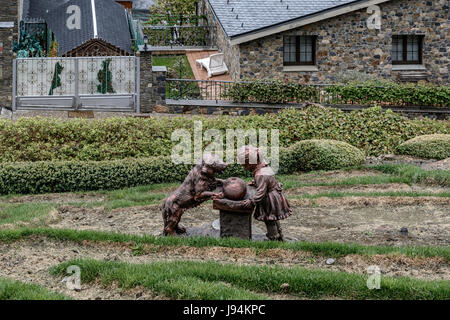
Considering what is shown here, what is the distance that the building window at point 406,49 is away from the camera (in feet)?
84.8

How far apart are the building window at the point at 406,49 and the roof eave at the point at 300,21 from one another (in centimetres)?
194

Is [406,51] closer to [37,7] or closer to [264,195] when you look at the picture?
[37,7]

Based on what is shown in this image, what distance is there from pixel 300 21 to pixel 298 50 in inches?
54.2

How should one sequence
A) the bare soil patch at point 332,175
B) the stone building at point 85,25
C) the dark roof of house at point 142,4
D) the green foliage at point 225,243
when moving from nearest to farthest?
the green foliage at point 225,243, the bare soil patch at point 332,175, the stone building at point 85,25, the dark roof of house at point 142,4

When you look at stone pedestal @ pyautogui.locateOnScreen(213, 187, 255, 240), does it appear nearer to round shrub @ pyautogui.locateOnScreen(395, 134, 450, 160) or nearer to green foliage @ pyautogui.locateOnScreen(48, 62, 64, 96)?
round shrub @ pyautogui.locateOnScreen(395, 134, 450, 160)

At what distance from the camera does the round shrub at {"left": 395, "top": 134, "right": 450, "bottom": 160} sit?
680 inches

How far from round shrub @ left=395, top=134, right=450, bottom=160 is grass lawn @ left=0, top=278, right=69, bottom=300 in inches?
471

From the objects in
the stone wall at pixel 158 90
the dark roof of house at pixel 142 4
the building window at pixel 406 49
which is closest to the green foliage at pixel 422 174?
the stone wall at pixel 158 90

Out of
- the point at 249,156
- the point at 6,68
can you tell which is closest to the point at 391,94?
the point at 6,68

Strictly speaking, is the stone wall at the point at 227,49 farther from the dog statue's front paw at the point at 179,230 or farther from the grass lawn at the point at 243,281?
the grass lawn at the point at 243,281

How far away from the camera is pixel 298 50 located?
25203mm
